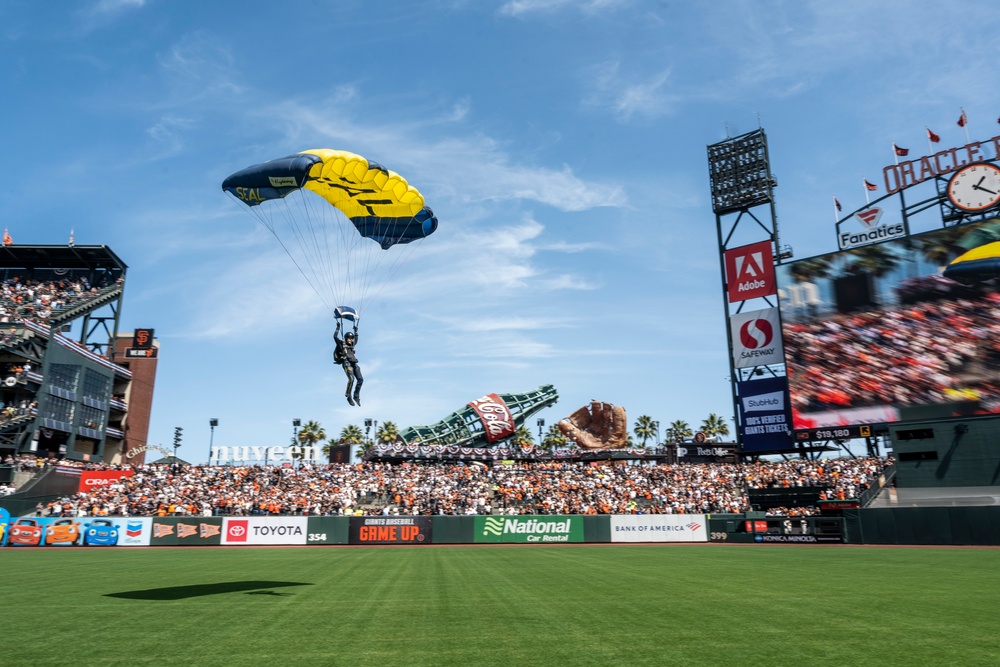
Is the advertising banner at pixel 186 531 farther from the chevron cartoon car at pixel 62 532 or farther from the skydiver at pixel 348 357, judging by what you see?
the skydiver at pixel 348 357

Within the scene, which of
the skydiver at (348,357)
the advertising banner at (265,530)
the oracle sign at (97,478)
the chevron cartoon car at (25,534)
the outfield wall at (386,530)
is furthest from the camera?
the oracle sign at (97,478)

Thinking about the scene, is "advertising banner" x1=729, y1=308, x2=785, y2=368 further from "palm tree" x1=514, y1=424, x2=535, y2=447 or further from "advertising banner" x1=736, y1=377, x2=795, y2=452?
"palm tree" x1=514, y1=424, x2=535, y2=447

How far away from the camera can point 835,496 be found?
37.4 metres

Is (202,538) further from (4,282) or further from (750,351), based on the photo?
(4,282)

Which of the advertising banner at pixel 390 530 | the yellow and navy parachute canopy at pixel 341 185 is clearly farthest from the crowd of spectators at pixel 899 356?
the yellow and navy parachute canopy at pixel 341 185

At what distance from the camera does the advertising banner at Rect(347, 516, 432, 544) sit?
3594cm

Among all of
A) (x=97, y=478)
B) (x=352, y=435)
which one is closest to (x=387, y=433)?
(x=352, y=435)

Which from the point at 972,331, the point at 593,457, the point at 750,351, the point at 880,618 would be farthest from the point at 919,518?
the point at 593,457

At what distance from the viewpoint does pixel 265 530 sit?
3516cm

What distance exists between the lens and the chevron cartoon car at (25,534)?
32.1 m

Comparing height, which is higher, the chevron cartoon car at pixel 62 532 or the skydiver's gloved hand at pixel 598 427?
the skydiver's gloved hand at pixel 598 427

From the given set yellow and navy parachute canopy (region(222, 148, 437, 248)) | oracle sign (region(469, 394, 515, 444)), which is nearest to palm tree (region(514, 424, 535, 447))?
oracle sign (region(469, 394, 515, 444))

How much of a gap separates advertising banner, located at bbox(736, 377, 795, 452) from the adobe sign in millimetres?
6525

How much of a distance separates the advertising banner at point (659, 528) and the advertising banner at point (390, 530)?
34.0 feet
